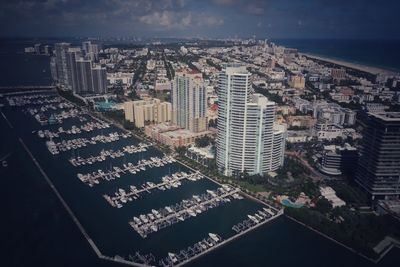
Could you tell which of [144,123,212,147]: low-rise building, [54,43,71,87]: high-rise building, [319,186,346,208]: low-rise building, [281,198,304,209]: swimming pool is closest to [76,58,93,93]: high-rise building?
[54,43,71,87]: high-rise building

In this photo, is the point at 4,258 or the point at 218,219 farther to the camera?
the point at 218,219

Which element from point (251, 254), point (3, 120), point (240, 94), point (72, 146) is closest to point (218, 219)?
point (251, 254)

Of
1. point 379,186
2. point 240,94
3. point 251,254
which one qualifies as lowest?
point 251,254

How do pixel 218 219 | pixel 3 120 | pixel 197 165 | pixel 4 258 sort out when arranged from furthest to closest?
1. pixel 3 120
2. pixel 197 165
3. pixel 218 219
4. pixel 4 258

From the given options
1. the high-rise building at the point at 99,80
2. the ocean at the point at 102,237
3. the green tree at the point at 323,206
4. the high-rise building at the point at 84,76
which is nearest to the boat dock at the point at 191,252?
the ocean at the point at 102,237

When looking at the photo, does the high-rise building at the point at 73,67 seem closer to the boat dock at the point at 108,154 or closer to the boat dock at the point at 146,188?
the boat dock at the point at 108,154

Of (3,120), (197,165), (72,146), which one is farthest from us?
(3,120)

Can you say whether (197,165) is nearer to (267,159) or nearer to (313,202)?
(267,159)
